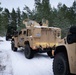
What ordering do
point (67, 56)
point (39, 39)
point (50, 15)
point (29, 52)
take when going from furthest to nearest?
point (50, 15) < point (29, 52) < point (39, 39) < point (67, 56)

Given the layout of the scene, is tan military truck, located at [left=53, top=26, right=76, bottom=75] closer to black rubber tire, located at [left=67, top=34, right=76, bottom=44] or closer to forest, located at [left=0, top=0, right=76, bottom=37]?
black rubber tire, located at [left=67, top=34, right=76, bottom=44]

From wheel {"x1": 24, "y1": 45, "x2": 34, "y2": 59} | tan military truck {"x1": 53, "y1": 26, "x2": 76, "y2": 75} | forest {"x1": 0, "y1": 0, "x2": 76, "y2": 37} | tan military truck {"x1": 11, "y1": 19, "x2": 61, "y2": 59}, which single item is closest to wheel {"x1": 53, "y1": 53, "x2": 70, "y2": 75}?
tan military truck {"x1": 53, "y1": 26, "x2": 76, "y2": 75}

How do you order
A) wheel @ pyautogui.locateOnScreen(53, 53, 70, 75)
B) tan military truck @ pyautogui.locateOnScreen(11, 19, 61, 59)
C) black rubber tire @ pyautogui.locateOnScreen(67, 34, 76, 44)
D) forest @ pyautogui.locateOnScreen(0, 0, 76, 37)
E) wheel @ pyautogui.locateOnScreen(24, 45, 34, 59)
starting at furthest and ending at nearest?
forest @ pyautogui.locateOnScreen(0, 0, 76, 37) → wheel @ pyautogui.locateOnScreen(24, 45, 34, 59) → tan military truck @ pyautogui.locateOnScreen(11, 19, 61, 59) → wheel @ pyautogui.locateOnScreen(53, 53, 70, 75) → black rubber tire @ pyautogui.locateOnScreen(67, 34, 76, 44)

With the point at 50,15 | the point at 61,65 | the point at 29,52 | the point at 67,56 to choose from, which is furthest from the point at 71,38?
the point at 50,15

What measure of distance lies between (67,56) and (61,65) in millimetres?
446

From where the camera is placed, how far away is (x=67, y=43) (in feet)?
19.8

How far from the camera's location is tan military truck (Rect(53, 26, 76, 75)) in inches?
224

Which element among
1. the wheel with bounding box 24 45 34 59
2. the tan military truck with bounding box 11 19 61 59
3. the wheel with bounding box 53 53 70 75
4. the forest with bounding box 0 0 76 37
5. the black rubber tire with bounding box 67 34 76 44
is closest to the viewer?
the black rubber tire with bounding box 67 34 76 44

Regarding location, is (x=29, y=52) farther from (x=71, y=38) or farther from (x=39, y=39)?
(x=71, y=38)

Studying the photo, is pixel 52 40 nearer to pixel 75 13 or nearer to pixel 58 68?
pixel 58 68

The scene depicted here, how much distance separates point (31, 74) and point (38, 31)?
4.53m

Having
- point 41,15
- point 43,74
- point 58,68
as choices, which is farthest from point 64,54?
point 41,15

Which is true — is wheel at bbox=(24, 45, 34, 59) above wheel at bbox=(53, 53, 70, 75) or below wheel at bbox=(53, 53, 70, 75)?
below

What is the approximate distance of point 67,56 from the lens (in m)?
6.19
